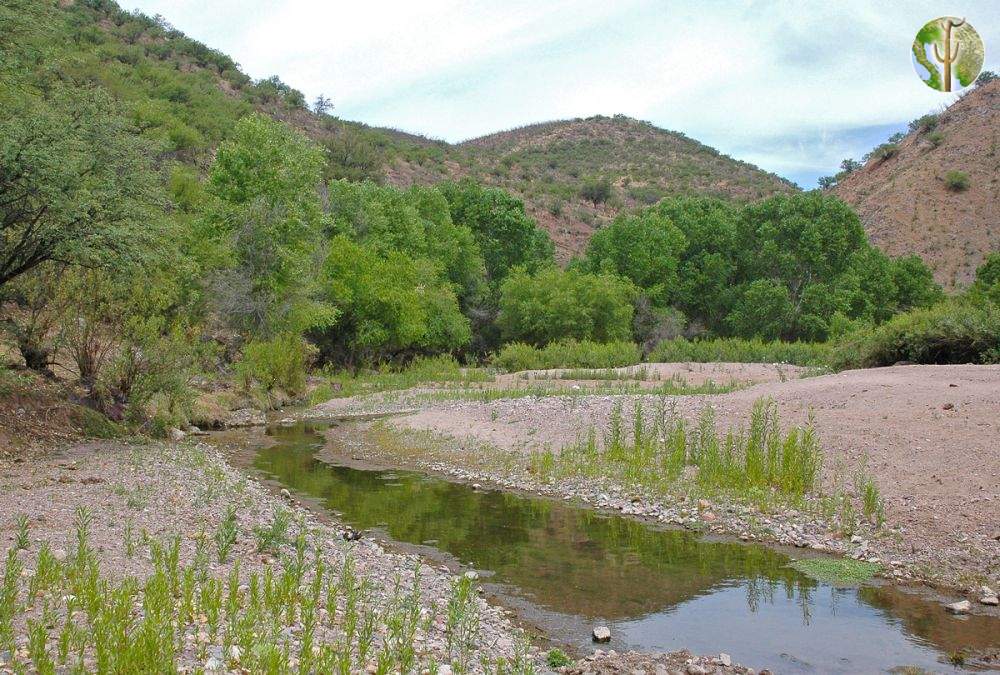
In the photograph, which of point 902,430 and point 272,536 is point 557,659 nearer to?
point 272,536


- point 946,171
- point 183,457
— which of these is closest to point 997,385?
point 183,457

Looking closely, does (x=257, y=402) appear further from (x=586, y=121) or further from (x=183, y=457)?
(x=586, y=121)

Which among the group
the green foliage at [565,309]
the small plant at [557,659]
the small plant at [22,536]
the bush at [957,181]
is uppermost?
the bush at [957,181]

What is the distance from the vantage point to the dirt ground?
1144 cm

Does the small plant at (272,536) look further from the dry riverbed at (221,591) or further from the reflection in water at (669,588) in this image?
the reflection in water at (669,588)

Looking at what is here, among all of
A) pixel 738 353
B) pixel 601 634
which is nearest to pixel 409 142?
pixel 738 353

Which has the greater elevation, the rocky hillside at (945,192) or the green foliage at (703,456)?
the rocky hillside at (945,192)

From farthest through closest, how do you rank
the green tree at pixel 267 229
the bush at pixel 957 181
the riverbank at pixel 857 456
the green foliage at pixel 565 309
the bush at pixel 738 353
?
1. the bush at pixel 957 181
2. the green foliage at pixel 565 309
3. the bush at pixel 738 353
4. the green tree at pixel 267 229
5. the riverbank at pixel 857 456

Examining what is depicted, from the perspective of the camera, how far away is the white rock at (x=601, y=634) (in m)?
8.05

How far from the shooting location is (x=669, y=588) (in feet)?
32.4

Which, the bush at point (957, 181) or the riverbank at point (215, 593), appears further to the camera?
the bush at point (957, 181)

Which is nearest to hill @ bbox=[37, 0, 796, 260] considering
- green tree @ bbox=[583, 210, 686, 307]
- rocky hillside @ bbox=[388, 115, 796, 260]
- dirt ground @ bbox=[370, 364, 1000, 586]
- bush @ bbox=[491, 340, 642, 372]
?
rocky hillside @ bbox=[388, 115, 796, 260]

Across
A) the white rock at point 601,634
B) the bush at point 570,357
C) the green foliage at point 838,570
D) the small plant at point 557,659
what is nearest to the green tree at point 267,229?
the bush at point 570,357

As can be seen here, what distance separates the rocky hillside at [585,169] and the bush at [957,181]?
28.9 m
